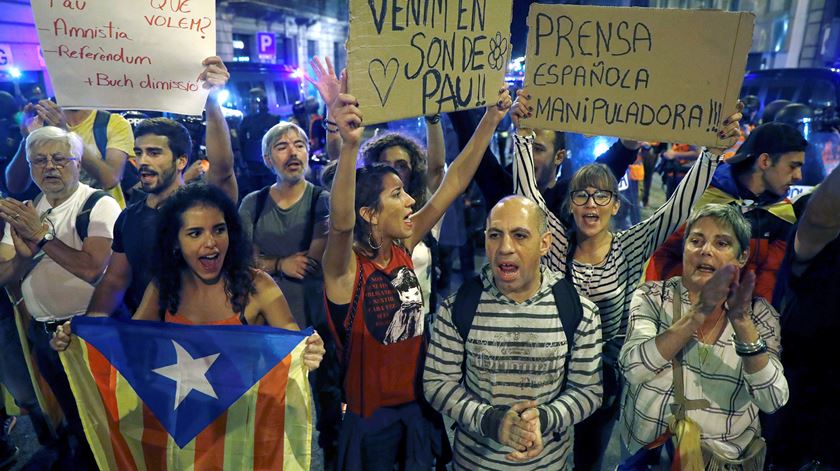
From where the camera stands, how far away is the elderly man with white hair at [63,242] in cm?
300

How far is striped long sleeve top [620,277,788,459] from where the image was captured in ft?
6.63

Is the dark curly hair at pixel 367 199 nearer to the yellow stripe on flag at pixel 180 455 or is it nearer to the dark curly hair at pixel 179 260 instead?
the dark curly hair at pixel 179 260

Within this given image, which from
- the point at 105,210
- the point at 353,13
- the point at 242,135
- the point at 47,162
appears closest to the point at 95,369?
the point at 105,210

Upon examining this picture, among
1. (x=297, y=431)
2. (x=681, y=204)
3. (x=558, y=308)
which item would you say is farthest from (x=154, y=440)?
(x=681, y=204)

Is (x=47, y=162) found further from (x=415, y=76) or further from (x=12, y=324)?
(x=415, y=76)

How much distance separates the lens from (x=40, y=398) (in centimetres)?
346

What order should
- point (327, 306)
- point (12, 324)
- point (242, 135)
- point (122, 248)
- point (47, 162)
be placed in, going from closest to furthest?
1. point (327, 306)
2. point (122, 248)
3. point (47, 162)
4. point (12, 324)
5. point (242, 135)

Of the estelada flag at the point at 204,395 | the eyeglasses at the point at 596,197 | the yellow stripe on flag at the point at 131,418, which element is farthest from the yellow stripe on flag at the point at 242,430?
the eyeglasses at the point at 596,197

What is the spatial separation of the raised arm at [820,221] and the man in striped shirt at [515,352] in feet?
3.23

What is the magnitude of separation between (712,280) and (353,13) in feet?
5.11

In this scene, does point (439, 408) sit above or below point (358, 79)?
below

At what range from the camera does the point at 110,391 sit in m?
2.39

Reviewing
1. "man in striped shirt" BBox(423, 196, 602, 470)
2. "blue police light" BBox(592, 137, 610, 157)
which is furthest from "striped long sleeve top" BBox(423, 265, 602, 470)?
"blue police light" BBox(592, 137, 610, 157)

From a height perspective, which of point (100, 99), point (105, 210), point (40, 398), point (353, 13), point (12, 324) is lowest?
point (40, 398)
